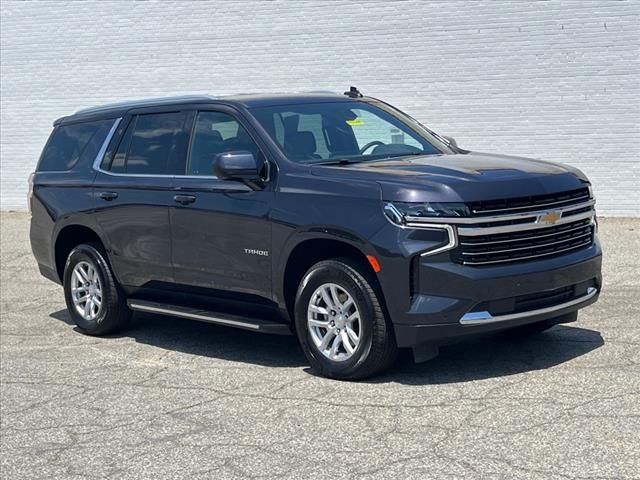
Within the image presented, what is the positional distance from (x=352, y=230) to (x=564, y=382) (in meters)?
1.64

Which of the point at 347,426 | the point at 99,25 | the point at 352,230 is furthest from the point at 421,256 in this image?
the point at 99,25

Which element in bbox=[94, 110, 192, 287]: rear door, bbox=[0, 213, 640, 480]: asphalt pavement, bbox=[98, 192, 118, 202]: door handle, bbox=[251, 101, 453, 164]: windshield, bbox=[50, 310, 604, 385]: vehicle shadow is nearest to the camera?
bbox=[0, 213, 640, 480]: asphalt pavement

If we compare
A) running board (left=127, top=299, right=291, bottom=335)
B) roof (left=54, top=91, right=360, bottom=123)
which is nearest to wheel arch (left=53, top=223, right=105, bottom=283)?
running board (left=127, top=299, right=291, bottom=335)

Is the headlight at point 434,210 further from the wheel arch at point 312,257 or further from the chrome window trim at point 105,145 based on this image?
the chrome window trim at point 105,145

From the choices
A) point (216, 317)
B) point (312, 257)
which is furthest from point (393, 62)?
point (312, 257)

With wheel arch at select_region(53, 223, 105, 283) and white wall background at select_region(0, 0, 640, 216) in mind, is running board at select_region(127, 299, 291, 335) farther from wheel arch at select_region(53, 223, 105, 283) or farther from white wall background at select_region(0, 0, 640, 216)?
white wall background at select_region(0, 0, 640, 216)

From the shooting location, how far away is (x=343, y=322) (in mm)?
7516

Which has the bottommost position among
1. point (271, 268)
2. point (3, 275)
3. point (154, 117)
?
point (3, 275)

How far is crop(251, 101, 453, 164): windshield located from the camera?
8.21 m

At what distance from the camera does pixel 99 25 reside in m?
19.2

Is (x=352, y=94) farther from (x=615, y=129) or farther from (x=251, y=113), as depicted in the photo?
(x=615, y=129)

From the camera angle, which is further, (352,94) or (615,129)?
(615,129)

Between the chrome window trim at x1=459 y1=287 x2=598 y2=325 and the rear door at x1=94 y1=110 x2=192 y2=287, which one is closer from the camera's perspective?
the chrome window trim at x1=459 y1=287 x2=598 y2=325

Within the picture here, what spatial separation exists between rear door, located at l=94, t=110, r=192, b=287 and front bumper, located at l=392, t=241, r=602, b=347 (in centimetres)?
246
